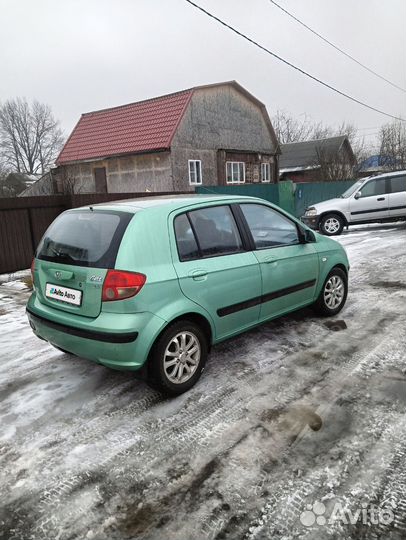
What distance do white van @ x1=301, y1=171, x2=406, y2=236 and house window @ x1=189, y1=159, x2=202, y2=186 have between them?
829 cm

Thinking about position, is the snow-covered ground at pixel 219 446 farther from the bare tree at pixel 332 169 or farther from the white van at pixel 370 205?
the bare tree at pixel 332 169

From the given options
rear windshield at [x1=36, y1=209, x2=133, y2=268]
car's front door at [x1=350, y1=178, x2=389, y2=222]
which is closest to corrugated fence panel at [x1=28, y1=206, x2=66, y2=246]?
rear windshield at [x1=36, y1=209, x2=133, y2=268]

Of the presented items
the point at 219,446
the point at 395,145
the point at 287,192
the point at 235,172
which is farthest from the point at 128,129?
the point at 395,145

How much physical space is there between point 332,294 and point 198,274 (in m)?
2.38

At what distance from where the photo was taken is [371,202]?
1235cm

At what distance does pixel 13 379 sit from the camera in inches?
143

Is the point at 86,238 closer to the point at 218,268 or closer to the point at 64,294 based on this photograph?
the point at 64,294

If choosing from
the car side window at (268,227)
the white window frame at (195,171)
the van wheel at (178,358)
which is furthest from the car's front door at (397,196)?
the van wheel at (178,358)

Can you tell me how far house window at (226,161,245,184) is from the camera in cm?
2160

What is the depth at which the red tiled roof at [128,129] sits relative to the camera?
1827cm

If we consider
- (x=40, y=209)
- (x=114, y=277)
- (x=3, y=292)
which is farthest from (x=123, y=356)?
(x=40, y=209)

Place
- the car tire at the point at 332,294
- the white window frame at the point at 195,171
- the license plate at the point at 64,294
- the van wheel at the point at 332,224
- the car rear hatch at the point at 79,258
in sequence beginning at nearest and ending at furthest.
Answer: the car rear hatch at the point at 79,258, the license plate at the point at 64,294, the car tire at the point at 332,294, the van wheel at the point at 332,224, the white window frame at the point at 195,171

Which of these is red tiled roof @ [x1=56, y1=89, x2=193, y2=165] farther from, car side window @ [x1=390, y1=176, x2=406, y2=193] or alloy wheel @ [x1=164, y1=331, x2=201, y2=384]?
alloy wheel @ [x1=164, y1=331, x2=201, y2=384]

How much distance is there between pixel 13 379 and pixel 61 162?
20.3 meters
